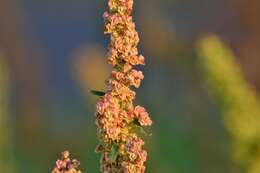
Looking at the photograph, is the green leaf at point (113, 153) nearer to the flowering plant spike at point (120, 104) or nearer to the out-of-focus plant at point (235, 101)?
the flowering plant spike at point (120, 104)

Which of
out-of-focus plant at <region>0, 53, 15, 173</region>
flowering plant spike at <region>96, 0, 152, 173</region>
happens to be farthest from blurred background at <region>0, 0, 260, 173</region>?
flowering plant spike at <region>96, 0, 152, 173</region>

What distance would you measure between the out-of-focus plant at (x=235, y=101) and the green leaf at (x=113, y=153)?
5.44ft

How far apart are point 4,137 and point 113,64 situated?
8.13 feet

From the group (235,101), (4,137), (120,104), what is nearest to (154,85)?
(4,137)

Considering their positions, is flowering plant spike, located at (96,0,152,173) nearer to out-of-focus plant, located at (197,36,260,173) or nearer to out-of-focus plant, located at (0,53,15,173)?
out-of-focus plant, located at (197,36,260,173)

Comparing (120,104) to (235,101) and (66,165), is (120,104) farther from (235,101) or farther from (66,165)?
(235,101)

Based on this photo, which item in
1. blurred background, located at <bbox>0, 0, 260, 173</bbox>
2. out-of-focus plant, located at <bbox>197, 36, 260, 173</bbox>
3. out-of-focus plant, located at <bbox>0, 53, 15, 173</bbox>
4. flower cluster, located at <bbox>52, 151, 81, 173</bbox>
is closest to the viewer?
flower cluster, located at <bbox>52, 151, 81, 173</bbox>

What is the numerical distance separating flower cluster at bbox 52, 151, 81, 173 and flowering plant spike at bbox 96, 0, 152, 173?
0.07m

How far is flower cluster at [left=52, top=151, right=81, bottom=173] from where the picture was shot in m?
2.88

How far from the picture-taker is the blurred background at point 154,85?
7.41 metres

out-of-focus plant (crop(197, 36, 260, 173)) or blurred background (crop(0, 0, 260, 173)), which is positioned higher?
blurred background (crop(0, 0, 260, 173))

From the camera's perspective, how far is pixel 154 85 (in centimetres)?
912

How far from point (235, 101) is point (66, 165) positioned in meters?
2.11

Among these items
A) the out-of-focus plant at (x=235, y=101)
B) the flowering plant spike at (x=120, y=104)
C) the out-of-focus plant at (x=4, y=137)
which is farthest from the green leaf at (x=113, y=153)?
the out-of-focus plant at (x=4, y=137)
